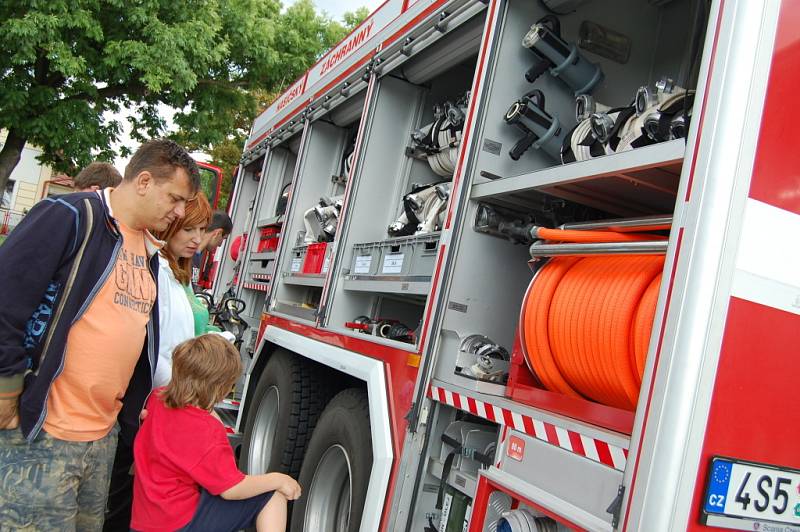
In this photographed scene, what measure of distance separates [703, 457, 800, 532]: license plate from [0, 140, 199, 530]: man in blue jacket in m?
1.92

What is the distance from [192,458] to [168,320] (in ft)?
2.01

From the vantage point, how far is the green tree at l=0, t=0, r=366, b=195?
11820mm

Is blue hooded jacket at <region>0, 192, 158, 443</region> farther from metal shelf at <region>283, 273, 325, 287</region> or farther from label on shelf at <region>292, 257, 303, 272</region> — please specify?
label on shelf at <region>292, 257, 303, 272</region>

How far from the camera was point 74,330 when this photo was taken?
235cm

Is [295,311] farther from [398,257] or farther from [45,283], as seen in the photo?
[45,283]

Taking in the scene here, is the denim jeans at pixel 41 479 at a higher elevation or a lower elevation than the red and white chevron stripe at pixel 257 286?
lower

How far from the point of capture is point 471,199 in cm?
292

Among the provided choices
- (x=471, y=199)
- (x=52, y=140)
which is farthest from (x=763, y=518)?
(x=52, y=140)

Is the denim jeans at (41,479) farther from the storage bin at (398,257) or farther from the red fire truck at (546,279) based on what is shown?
the storage bin at (398,257)

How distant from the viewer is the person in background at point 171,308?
2.98m

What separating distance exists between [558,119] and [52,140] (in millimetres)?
12317

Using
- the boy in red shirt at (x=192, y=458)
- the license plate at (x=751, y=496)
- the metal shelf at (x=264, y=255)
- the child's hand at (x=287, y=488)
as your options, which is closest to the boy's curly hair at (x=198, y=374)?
the boy in red shirt at (x=192, y=458)

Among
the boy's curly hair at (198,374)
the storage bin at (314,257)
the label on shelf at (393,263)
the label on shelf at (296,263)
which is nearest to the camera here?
the boy's curly hair at (198,374)

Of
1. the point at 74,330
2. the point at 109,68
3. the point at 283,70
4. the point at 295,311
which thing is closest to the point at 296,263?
the point at 295,311
